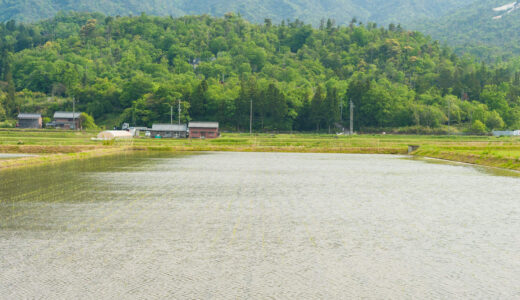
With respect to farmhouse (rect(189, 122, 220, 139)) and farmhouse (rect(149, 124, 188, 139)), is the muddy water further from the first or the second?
farmhouse (rect(149, 124, 188, 139))

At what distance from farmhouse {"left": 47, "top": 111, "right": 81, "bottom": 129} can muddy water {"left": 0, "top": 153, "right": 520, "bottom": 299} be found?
99053mm

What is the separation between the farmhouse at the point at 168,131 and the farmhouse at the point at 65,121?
95.0ft

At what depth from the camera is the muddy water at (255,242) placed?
9422 millimetres

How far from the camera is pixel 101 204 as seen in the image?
1891 cm

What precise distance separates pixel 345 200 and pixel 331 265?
10425 millimetres

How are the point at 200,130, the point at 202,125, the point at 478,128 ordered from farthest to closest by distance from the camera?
1. the point at 478,128
2. the point at 202,125
3. the point at 200,130

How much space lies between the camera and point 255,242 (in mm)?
12828

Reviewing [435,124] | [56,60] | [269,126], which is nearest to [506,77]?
[435,124]

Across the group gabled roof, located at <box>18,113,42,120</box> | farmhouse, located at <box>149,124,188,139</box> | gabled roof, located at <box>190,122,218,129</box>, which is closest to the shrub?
gabled roof, located at <box>190,122,218,129</box>

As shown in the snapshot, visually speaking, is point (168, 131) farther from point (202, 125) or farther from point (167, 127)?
point (202, 125)

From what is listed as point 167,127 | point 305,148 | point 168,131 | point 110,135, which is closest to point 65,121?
point 167,127

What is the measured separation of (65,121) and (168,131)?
113ft

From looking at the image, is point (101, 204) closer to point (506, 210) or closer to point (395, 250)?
point (395, 250)

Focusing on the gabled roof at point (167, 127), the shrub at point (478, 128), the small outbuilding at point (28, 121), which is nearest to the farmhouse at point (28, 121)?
the small outbuilding at point (28, 121)
